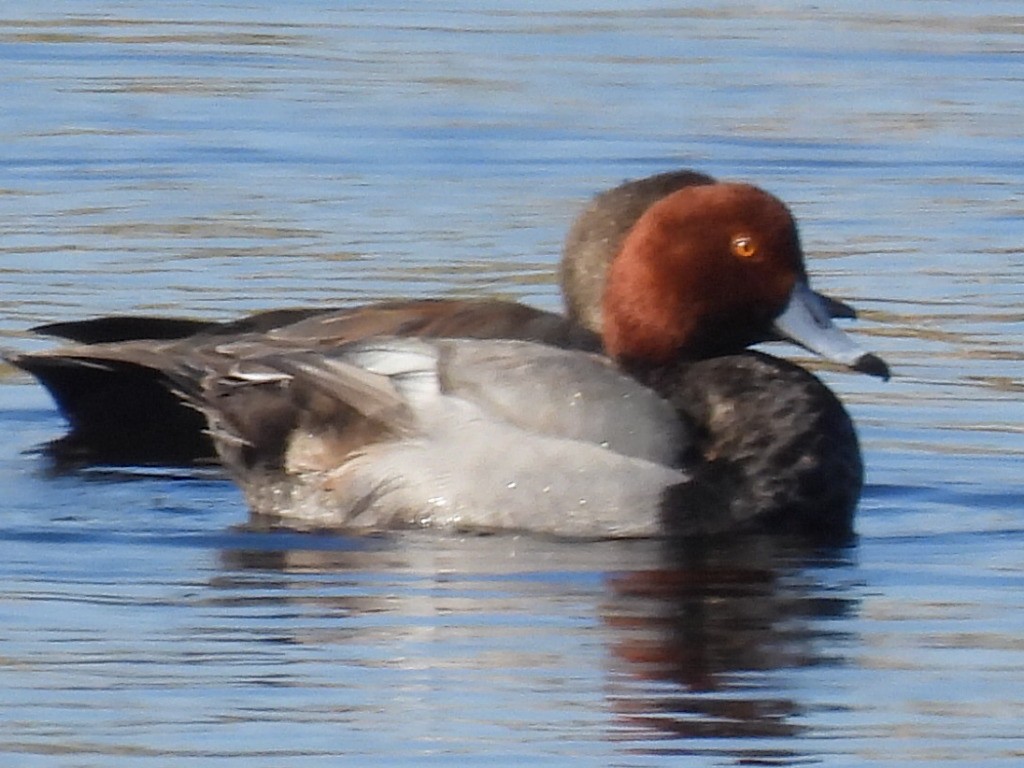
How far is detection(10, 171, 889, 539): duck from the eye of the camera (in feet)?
29.8

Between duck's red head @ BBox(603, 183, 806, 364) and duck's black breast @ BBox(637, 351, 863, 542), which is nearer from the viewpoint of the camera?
duck's black breast @ BBox(637, 351, 863, 542)

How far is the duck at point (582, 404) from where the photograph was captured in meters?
9.08

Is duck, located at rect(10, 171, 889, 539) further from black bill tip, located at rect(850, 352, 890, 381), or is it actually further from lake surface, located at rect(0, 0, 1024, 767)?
lake surface, located at rect(0, 0, 1024, 767)

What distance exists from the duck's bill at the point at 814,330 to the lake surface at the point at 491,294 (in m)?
0.57

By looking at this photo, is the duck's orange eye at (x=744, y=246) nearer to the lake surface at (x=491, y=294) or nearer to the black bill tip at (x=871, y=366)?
the black bill tip at (x=871, y=366)

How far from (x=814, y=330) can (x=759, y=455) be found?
19.8 inches

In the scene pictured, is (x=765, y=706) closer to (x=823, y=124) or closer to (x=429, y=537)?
(x=429, y=537)

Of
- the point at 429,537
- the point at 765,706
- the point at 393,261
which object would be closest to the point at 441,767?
the point at 765,706

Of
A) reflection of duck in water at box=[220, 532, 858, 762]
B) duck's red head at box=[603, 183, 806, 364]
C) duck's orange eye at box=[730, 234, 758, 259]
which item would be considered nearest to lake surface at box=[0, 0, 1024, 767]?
Result: reflection of duck in water at box=[220, 532, 858, 762]

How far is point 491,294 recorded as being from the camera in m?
12.7

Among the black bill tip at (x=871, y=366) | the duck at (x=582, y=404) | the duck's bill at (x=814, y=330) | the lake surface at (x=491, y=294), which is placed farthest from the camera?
the duck's bill at (x=814, y=330)

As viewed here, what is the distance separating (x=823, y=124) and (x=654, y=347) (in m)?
6.97

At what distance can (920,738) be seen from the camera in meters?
6.99

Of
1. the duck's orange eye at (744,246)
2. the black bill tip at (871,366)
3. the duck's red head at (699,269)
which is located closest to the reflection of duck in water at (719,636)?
the black bill tip at (871,366)
